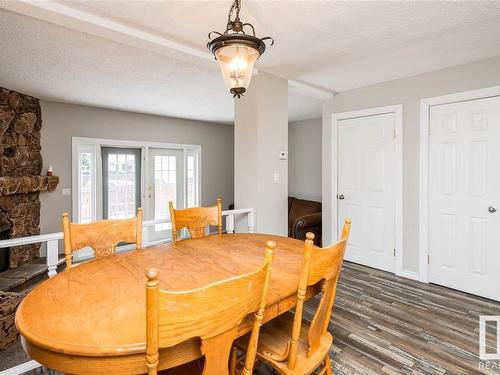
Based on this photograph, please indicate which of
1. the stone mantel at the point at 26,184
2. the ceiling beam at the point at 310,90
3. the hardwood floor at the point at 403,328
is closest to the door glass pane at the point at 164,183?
the stone mantel at the point at 26,184

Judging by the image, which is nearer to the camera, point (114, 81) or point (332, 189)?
point (114, 81)

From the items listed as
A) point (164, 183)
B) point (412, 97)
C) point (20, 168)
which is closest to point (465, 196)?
point (412, 97)

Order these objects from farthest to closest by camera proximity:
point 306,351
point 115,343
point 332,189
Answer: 1. point 332,189
2. point 306,351
3. point 115,343

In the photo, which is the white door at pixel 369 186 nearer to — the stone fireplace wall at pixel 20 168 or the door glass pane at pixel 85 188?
the door glass pane at pixel 85 188

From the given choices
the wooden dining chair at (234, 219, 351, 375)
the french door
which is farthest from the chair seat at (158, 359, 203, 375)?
the french door

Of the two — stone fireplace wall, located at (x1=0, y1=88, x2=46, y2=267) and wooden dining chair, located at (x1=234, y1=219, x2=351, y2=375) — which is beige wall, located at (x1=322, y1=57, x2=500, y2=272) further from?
stone fireplace wall, located at (x1=0, y1=88, x2=46, y2=267)

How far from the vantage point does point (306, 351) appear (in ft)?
4.29

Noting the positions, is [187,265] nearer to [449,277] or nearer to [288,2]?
[288,2]

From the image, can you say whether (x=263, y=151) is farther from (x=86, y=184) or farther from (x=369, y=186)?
(x=86, y=184)

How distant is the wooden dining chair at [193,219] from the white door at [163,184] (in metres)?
3.26

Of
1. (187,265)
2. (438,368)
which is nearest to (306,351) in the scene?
(187,265)

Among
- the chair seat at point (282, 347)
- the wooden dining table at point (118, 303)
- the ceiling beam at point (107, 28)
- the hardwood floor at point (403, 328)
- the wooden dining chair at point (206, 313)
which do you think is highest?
the ceiling beam at point (107, 28)

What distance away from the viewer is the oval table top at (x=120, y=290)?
2.76ft

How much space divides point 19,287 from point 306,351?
11.4 ft
